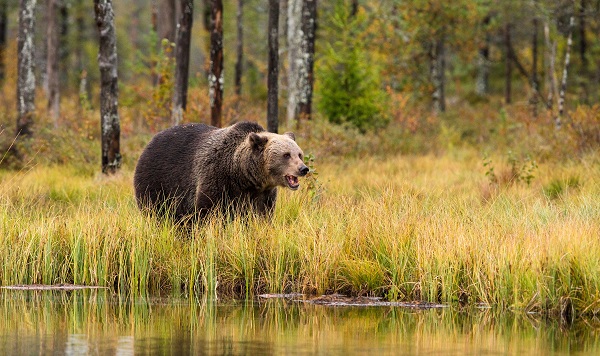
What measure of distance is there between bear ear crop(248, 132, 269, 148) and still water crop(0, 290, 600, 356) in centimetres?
245

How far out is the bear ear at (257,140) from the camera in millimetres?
10914

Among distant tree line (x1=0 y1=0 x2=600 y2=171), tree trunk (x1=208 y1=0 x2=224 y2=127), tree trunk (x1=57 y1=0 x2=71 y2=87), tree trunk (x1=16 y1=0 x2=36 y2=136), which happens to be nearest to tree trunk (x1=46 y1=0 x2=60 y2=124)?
distant tree line (x1=0 y1=0 x2=600 y2=171)

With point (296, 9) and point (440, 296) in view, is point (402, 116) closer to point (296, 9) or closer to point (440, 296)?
point (296, 9)

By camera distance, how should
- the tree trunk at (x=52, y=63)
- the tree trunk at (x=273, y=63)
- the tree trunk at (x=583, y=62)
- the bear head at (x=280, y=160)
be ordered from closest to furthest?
the bear head at (x=280, y=160) → the tree trunk at (x=273, y=63) → the tree trunk at (x=52, y=63) → the tree trunk at (x=583, y=62)

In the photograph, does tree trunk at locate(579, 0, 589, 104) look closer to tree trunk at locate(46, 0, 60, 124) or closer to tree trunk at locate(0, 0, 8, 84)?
tree trunk at locate(46, 0, 60, 124)

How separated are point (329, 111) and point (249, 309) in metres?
14.8

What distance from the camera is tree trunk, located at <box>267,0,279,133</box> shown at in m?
18.0

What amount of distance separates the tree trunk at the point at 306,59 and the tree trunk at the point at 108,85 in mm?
5432

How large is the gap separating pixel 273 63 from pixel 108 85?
130 inches

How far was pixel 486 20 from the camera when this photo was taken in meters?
41.4

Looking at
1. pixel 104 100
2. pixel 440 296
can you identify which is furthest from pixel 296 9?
pixel 440 296

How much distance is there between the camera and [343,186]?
48.5 ft

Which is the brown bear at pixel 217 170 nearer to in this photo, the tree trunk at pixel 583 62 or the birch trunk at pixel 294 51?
the birch trunk at pixel 294 51

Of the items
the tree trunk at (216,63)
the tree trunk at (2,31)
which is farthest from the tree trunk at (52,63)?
the tree trunk at (216,63)
